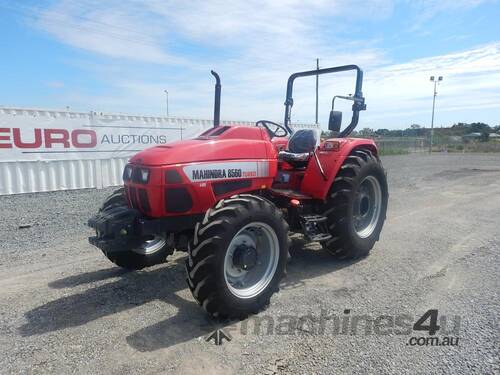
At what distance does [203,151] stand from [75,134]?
8896mm

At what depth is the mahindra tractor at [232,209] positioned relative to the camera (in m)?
3.46

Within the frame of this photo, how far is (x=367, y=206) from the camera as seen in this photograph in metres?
5.64

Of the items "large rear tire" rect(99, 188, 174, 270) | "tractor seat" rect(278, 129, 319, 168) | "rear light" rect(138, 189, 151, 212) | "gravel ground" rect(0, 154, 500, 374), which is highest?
"tractor seat" rect(278, 129, 319, 168)

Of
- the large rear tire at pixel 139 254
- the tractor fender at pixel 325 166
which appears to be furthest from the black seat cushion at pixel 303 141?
the large rear tire at pixel 139 254

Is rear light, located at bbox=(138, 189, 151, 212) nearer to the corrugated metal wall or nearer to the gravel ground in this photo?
the gravel ground

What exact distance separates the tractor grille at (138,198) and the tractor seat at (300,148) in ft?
6.63

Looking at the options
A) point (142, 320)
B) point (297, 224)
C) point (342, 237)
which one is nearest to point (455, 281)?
point (342, 237)

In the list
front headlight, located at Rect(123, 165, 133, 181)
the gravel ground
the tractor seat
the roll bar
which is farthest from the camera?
the roll bar

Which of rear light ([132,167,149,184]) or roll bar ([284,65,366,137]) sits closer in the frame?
rear light ([132,167,149,184])

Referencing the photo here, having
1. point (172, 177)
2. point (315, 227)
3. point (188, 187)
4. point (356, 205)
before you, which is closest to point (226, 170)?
point (188, 187)

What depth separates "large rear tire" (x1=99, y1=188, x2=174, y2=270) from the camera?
4449 mm

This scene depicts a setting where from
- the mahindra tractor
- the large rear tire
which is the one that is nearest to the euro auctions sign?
the large rear tire

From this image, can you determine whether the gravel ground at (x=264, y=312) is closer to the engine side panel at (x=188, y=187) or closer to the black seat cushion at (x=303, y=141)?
the engine side panel at (x=188, y=187)

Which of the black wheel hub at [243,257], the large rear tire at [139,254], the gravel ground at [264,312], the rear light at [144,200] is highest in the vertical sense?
the rear light at [144,200]
